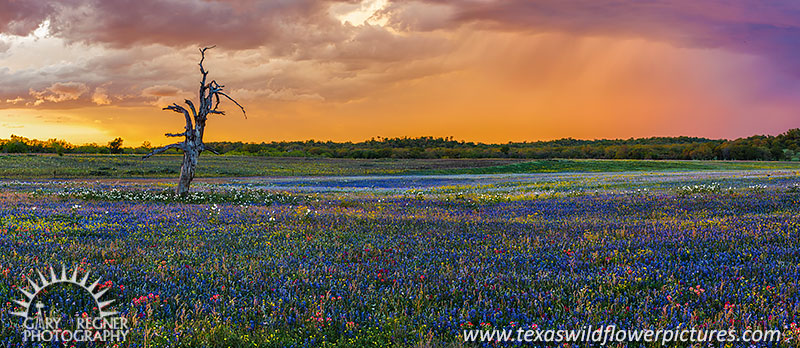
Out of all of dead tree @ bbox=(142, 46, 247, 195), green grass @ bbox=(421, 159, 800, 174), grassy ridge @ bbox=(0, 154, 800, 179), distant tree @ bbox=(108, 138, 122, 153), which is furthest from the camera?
distant tree @ bbox=(108, 138, 122, 153)

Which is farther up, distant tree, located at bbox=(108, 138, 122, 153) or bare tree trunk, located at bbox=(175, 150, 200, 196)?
distant tree, located at bbox=(108, 138, 122, 153)

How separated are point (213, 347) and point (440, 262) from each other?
381cm

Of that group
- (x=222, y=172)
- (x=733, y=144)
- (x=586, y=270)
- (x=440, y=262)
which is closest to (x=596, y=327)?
(x=586, y=270)

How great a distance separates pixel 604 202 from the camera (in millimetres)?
17062

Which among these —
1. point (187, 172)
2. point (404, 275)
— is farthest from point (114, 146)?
point (404, 275)

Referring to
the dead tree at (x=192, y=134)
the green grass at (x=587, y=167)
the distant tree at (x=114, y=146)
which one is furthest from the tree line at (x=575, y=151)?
the dead tree at (x=192, y=134)

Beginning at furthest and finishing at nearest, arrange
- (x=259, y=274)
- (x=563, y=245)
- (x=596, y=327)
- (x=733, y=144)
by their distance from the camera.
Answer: (x=733, y=144)
(x=563, y=245)
(x=259, y=274)
(x=596, y=327)

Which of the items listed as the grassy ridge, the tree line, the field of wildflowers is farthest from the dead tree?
the tree line

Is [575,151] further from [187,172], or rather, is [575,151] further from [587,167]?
[187,172]

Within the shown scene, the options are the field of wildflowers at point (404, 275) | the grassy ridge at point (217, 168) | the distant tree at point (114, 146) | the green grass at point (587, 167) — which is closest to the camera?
the field of wildflowers at point (404, 275)

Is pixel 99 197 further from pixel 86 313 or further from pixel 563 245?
pixel 563 245

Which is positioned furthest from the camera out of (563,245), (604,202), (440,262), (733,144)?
(733,144)

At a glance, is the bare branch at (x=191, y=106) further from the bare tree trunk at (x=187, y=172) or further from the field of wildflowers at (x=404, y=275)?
the field of wildflowers at (x=404, y=275)

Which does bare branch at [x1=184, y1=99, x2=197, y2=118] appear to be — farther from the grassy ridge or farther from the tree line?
the tree line
